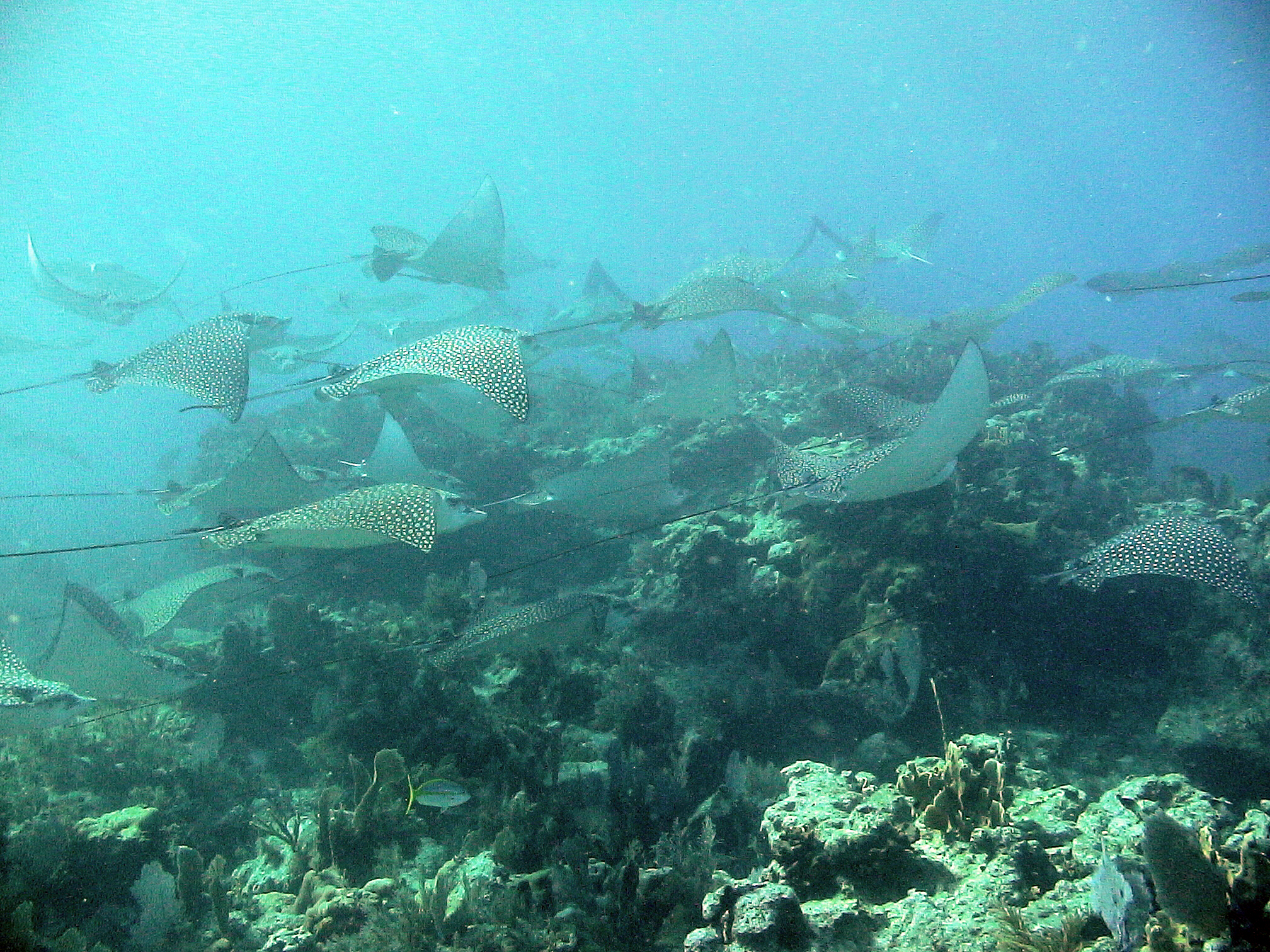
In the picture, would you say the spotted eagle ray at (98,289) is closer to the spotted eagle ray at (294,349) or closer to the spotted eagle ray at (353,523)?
the spotted eagle ray at (294,349)

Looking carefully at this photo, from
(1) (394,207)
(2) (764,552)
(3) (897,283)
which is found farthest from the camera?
(1) (394,207)

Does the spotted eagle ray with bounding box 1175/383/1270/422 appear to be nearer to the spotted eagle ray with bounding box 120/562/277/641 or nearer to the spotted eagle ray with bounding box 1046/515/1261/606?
the spotted eagle ray with bounding box 1046/515/1261/606

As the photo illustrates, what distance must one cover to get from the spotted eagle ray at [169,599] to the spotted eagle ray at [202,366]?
1.74m

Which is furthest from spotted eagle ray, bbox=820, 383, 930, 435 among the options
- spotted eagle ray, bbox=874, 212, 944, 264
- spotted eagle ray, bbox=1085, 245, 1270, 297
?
spotted eagle ray, bbox=874, 212, 944, 264

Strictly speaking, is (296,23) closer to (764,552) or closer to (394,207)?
(764,552)

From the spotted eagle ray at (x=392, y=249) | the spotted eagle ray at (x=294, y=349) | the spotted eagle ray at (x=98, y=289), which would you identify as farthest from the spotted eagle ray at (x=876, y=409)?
the spotted eagle ray at (x=98, y=289)

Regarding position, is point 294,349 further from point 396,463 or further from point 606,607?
point 606,607

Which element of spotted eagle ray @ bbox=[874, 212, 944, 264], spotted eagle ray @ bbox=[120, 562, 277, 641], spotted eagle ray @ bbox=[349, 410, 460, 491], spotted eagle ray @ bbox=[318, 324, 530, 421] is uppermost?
spotted eagle ray @ bbox=[874, 212, 944, 264]

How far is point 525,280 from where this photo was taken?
70.2 m

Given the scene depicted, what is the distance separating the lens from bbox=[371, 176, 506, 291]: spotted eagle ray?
304 inches

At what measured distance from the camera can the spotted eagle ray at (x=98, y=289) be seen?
1023 centimetres

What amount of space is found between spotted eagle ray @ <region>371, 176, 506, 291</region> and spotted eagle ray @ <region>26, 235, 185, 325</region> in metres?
5.47

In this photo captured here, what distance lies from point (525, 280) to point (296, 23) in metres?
32.5

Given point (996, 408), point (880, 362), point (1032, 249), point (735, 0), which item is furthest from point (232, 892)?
point (1032, 249)
